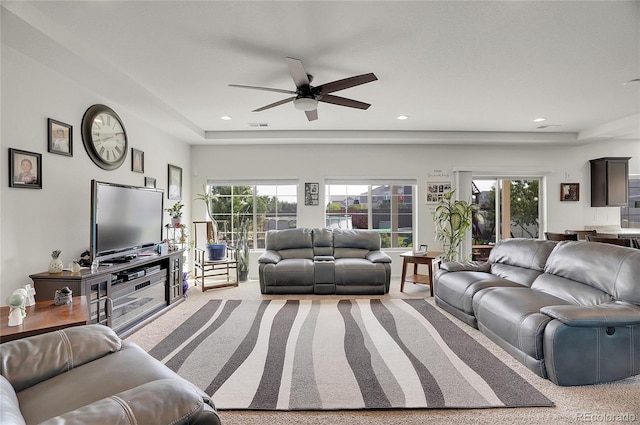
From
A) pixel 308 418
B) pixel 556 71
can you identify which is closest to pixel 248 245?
pixel 308 418

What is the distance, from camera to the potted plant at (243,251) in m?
5.44

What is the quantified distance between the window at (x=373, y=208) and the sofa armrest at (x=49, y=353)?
4.60 metres

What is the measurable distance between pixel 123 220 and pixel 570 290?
426 cm

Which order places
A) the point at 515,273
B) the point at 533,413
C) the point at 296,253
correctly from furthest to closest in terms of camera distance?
1. the point at 296,253
2. the point at 515,273
3. the point at 533,413

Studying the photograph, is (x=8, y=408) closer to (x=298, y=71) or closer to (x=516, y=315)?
(x=298, y=71)

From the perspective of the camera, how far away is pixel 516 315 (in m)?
2.39

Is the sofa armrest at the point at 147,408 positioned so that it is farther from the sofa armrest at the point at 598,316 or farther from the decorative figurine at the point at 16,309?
the sofa armrest at the point at 598,316

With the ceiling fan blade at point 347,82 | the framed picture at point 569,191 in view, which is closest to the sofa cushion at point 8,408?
the ceiling fan blade at point 347,82

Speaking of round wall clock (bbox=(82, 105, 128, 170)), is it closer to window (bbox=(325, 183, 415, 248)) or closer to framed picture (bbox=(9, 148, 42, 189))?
framed picture (bbox=(9, 148, 42, 189))

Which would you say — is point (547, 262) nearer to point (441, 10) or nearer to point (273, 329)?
point (441, 10)

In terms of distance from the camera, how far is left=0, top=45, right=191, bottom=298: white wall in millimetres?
2406

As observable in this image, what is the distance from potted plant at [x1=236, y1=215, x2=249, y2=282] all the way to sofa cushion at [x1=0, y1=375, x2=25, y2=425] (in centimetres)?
429

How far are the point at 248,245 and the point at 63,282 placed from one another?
3410mm

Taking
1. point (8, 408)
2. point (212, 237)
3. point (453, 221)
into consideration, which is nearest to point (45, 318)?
point (8, 408)
